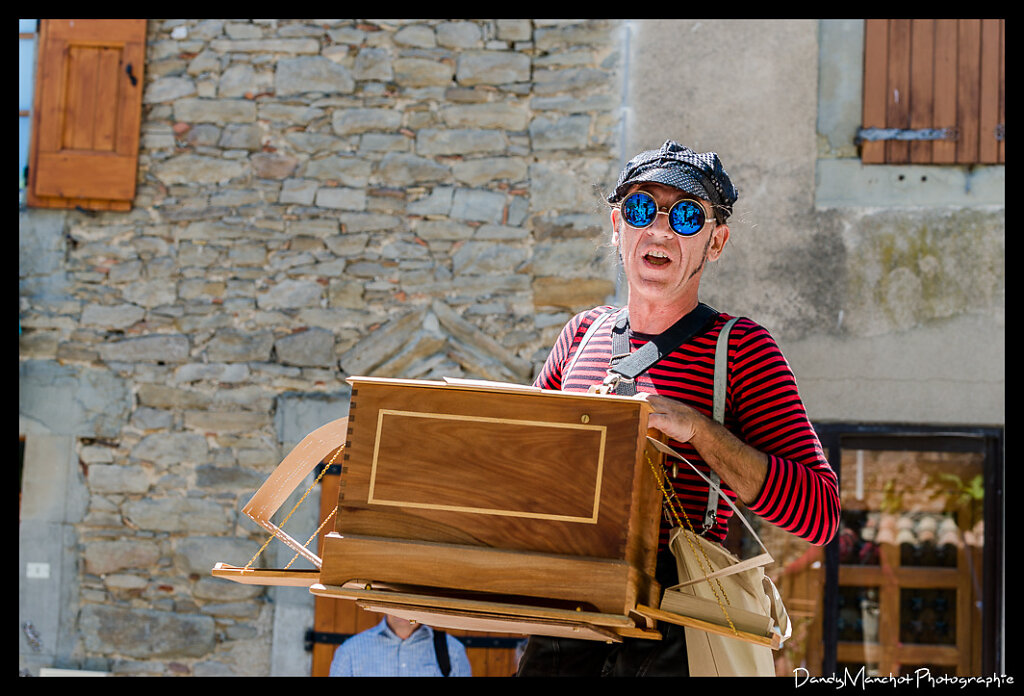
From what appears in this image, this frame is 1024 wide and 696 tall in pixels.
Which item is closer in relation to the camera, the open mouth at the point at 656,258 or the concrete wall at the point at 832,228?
the open mouth at the point at 656,258

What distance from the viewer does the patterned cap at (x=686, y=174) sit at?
2031 millimetres

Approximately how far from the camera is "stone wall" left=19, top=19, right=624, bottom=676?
213 inches

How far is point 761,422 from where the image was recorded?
77.2 inches

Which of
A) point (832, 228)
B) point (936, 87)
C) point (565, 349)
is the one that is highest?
point (936, 87)

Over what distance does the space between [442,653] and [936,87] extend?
12.7 ft

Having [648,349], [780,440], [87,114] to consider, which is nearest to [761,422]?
[780,440]

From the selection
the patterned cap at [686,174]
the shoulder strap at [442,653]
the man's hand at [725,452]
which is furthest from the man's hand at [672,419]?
the shoulder strap at [442,653]

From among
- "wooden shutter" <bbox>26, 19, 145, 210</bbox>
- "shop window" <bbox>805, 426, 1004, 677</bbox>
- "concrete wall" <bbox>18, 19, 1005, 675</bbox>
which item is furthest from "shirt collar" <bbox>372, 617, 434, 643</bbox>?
"wooden shutter" <bbox>26, 19, 145, 210</bbox>

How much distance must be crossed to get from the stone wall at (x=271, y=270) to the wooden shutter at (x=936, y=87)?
1.38m

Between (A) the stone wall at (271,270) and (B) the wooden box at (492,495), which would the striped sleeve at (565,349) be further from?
(A) the stone wall at (271,270)

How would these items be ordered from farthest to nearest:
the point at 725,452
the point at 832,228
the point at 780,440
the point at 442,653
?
the point at 832,228 < the point at 442,653 < the point at 780,440 < the point at 725,452

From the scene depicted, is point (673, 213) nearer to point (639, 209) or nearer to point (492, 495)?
point (639, 209)

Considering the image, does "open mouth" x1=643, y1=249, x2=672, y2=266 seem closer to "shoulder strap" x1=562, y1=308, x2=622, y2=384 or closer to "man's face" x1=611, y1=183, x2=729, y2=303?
"man's face" x1=611, y1=183, x2=729, y2=303

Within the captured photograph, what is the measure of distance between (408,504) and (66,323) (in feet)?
15.0
